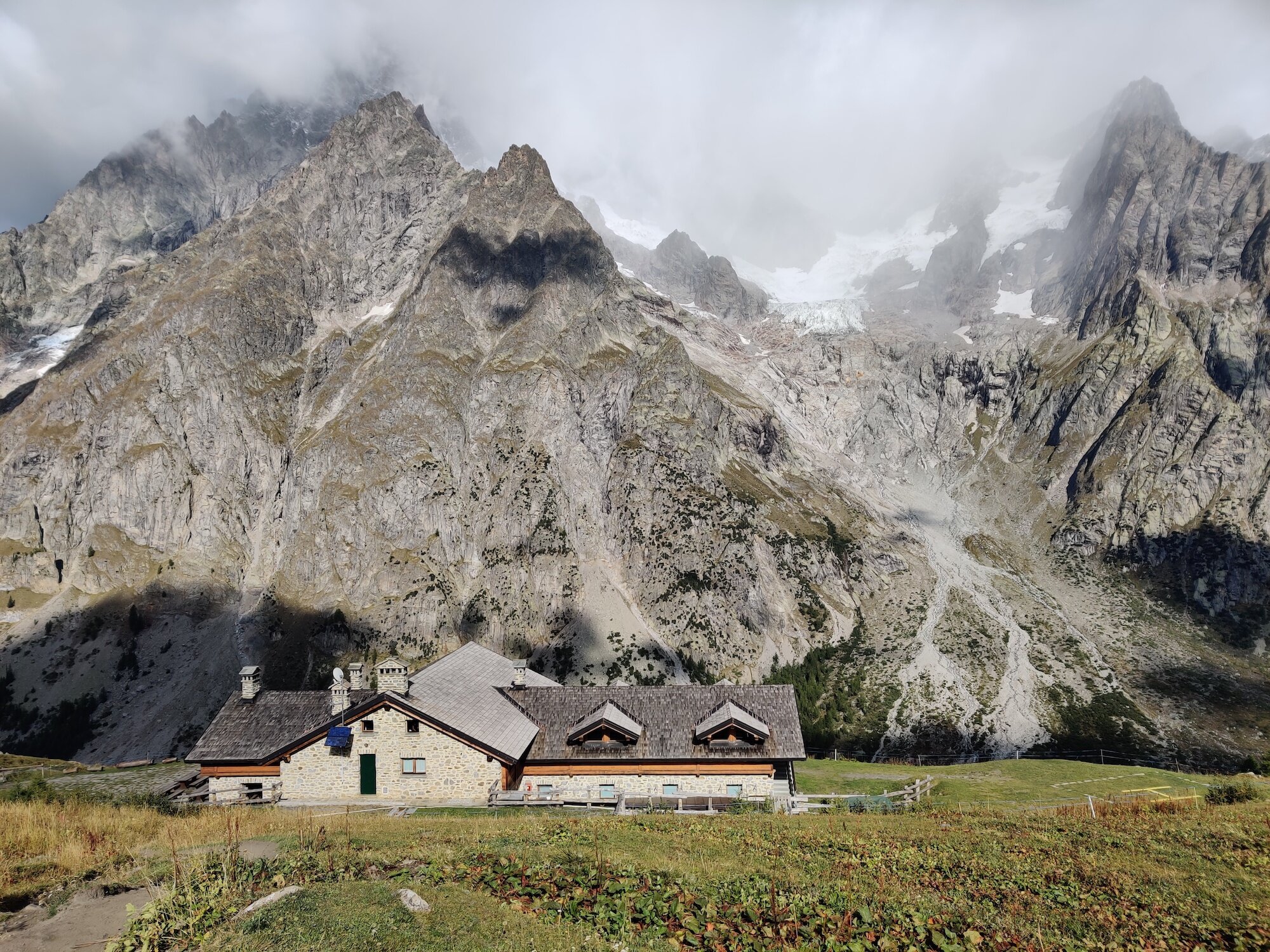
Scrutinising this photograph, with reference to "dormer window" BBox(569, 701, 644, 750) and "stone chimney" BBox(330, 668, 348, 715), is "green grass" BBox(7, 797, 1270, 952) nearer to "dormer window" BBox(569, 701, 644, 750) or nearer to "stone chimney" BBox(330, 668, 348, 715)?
"stone chimney" BBox(330, 668, 348, 715)

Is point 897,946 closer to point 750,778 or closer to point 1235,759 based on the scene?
point 750,778

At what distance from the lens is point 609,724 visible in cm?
4272

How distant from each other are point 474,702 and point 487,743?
4.98m

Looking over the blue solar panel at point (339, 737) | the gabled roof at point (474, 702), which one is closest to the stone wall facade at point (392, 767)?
the blue solar panel at point (339, 737)

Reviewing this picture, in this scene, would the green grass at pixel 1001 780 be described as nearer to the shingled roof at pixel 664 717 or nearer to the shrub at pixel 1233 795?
the shingled roof at pixel 664 717

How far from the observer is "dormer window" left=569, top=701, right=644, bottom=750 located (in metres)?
42.8

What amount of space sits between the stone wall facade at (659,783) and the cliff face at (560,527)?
60.9m

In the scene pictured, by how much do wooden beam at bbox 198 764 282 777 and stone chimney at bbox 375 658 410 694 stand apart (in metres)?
8.06

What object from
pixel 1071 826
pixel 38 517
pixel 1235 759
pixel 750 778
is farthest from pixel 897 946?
pixel 38 517

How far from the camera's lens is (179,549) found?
144 metres

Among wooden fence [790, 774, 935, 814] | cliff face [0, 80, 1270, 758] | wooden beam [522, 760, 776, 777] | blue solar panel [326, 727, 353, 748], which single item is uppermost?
cliff face [0, 80, 1270, 758]

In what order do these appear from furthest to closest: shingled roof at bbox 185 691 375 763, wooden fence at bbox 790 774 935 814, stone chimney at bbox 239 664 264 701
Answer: stone chimney at bbox 239 664 264 701 < shingled roof at bbox 185 691 375 763 < wooden fence at bbox 790 774 935 814

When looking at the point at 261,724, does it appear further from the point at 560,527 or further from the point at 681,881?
the point at 560,527

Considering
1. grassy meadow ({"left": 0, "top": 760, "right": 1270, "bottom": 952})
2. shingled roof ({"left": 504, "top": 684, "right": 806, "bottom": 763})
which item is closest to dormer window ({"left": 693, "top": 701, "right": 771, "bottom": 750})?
shingled roof ({"left": 504, "top": 684, "right": 806, "bottom": 763})
